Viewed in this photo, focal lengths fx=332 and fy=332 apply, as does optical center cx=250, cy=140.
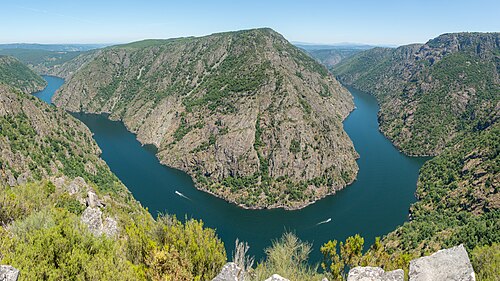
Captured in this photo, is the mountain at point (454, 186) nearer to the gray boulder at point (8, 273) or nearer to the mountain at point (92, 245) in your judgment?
the mountain at point (92, 245)

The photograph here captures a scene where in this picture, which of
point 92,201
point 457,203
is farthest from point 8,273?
point 457,203

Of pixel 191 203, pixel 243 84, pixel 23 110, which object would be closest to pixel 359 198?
pixel 191 203

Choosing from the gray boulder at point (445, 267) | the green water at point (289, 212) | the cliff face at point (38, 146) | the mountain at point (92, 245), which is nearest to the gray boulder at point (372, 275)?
the gray boulder at point (445, 267)

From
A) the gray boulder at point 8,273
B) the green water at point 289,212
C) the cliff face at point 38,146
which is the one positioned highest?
the gray boulder at point 8,273

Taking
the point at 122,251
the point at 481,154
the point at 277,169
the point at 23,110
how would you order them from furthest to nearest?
the point at 277,169 < the point at 481,154 < the point at 23,110 < the point at 122,251

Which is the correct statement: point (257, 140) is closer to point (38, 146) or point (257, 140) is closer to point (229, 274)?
point (38, 146)

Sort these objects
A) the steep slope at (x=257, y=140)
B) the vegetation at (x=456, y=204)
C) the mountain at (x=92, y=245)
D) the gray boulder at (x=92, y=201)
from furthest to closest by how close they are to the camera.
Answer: the steep slope at (x=257, y=140), the vegetation at (x=456, y=204), the gray boulder at (x=92, y=201), the mountain at (x=92, y=245)

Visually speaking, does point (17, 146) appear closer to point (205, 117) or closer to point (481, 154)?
point (205, 117)
